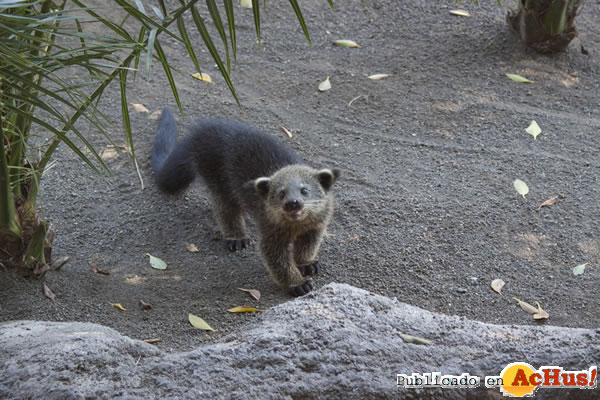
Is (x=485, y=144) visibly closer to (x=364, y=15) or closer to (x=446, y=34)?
(x=446, y=34)

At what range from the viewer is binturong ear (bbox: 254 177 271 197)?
4430 mm

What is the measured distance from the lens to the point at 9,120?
3.47m

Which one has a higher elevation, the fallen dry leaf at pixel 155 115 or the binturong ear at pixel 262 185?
the binturong ear at pixel 262 185

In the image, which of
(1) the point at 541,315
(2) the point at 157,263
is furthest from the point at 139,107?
(1) the point at 541,315

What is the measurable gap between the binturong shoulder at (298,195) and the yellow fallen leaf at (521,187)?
149 centimetres

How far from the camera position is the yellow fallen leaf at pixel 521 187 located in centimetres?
502

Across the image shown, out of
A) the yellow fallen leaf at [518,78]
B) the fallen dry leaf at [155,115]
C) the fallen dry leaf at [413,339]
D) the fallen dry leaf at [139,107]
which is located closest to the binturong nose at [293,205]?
the fallen dry leaf at [413,339]

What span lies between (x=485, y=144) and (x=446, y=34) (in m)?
1.97

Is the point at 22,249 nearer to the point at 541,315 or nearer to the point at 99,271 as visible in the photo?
the point at 99,271

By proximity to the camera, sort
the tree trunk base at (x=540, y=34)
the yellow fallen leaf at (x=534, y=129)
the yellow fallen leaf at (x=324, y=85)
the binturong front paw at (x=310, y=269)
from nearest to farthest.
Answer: the binturong front paw at (x=310, y=269) → the yellow fallen leaf at (x=534, y=129) → the yellow fallen leaf at (x=324, y=85) → the tree trunk base at (x=540, y=34)

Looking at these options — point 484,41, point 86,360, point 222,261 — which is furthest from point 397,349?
point 484,41

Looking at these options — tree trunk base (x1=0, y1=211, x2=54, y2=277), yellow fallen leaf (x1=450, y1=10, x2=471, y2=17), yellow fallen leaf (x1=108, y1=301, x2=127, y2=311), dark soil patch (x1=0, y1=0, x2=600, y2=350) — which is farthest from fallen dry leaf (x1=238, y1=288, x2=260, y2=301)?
yellow fallen leaf (x1=450, y1=10, x2=471, y2=17)

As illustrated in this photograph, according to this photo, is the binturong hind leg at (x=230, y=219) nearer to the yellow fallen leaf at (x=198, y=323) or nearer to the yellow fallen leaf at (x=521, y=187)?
the yellow fallen leaf at (x=198, y=323)

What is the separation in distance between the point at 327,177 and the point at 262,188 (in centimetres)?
44
